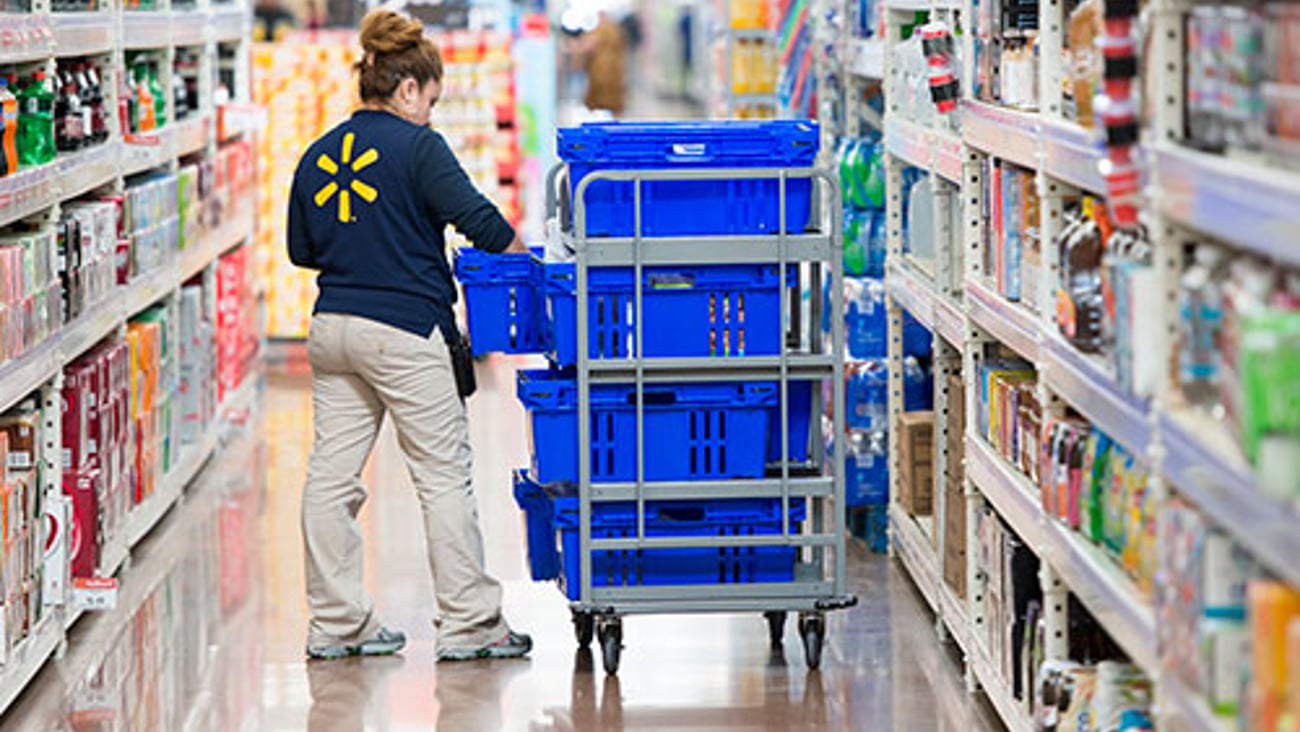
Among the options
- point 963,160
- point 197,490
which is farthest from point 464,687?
point 197,490

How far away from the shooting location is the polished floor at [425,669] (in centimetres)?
611

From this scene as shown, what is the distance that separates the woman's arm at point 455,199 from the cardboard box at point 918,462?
187 cm

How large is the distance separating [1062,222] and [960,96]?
141 centimetres

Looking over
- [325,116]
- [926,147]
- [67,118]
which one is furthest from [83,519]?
[325,116]

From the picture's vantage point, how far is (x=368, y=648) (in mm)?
6750

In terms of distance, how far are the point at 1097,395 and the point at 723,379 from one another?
1843mm

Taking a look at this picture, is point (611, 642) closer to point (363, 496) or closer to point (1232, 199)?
point (363, 496)

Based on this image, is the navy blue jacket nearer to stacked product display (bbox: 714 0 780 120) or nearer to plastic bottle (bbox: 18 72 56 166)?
plastic bottle (bbox: 18 72 56 166)

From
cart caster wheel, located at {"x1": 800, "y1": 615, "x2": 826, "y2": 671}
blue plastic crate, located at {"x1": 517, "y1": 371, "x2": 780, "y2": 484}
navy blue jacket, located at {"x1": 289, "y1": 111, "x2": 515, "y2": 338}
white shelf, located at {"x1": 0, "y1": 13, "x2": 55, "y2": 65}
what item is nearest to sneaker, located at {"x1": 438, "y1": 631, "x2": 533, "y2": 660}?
blue plastic crate, located at {"x1": 517, "y1": 371, "x2": 780, "y2": 484}

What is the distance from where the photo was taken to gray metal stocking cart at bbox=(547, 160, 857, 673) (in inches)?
247

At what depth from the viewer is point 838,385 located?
6.43m

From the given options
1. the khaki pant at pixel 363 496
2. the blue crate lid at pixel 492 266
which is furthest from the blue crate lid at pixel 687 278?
the khaki pant at pixel 363 496

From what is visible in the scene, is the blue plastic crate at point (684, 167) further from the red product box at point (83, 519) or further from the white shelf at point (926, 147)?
the red product box at point (83, 519)

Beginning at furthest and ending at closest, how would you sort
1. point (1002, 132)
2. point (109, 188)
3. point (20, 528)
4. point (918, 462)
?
1. point (109, 188)
2. point (918, 462)
3. point (20, 528)
4. point (1002, 132)
